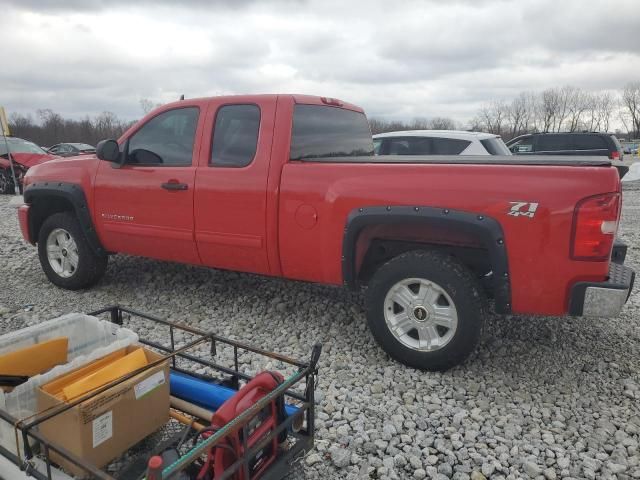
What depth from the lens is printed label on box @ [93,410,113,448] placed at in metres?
2.12

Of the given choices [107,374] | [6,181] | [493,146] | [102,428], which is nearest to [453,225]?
[107,374]

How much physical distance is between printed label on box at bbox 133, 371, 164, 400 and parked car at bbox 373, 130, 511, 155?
5.83 meters

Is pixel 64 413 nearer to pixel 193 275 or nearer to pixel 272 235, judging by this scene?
pixel 272 235

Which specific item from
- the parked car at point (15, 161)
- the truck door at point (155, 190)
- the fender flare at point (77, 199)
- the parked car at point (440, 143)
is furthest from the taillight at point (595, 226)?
the parked car at point (15, 161)

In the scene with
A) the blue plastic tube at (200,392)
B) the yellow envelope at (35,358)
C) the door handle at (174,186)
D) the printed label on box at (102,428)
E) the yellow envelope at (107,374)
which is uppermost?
the door handle at (174,186)

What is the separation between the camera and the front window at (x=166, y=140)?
440 cm

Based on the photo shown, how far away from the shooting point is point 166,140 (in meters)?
4.53

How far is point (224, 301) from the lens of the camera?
496 cm

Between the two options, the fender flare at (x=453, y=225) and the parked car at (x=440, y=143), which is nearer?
the fender flare at (x=453, y=225)

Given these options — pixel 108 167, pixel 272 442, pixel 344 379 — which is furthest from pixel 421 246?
pixel 108 167

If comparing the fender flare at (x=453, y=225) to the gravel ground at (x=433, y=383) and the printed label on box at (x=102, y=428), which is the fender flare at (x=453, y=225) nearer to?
the gravel ground at (x=433, y=383)

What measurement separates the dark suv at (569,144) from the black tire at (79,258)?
11.3m

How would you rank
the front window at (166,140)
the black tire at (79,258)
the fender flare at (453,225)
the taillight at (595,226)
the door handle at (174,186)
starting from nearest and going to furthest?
the taillight at (595,226)
the fender flare at (453,225)
the door handle at (174,186)
the front window at (166,140)
the black tire at (79,258)

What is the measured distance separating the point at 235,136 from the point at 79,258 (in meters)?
2.16
